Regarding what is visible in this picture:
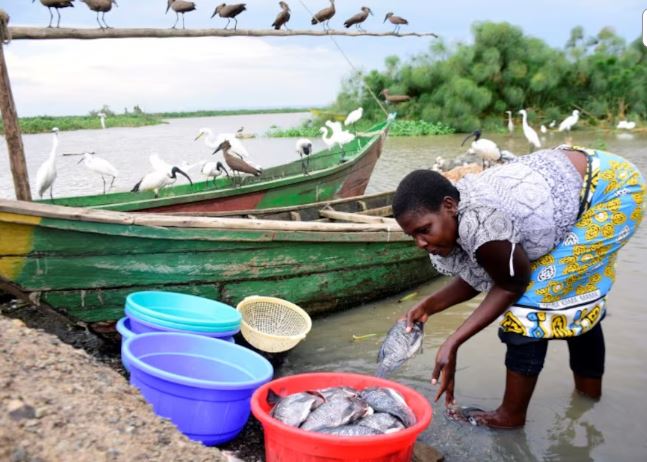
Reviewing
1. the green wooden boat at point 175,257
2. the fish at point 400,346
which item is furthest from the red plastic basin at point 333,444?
the green wooden boat at point 175,257

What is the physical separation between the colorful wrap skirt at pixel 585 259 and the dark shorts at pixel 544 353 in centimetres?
5

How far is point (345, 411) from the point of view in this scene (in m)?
2.15

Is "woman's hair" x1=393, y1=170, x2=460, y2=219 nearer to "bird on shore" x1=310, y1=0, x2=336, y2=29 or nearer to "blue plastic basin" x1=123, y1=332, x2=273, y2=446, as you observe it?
"blue plastic basin" x1=123, y1=332, x2=273, y2=446

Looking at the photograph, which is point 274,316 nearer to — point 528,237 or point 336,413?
point 336,413

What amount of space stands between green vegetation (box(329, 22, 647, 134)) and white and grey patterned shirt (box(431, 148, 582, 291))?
23.1 m

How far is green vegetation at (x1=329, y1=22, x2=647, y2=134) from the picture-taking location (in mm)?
24922

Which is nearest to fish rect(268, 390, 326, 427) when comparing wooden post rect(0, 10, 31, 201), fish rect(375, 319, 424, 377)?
fish rect(375, 319, 424, 377)

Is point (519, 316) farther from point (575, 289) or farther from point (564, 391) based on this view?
point (564, 391)

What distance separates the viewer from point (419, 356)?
3.89 metres

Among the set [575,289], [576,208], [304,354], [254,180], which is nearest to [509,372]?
[575,289]

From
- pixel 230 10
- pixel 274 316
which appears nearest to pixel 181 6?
pixel 230 10

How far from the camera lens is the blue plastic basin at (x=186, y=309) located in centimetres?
303

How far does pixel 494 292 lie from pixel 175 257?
206cm

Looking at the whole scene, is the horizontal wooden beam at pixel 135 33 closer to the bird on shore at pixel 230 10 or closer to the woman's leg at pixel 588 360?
the bird on shore at pixel 230 10
